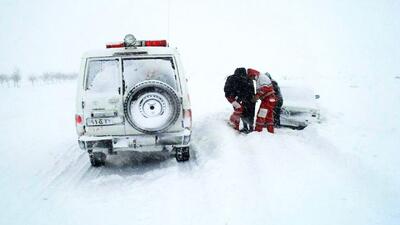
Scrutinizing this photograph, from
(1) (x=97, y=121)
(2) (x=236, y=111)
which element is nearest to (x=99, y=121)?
(1) (x=97, y=121)

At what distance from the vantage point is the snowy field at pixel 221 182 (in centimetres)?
466

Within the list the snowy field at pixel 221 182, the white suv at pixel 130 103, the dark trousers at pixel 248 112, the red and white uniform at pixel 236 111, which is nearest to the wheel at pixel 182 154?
the snowy field at pixel 221 182

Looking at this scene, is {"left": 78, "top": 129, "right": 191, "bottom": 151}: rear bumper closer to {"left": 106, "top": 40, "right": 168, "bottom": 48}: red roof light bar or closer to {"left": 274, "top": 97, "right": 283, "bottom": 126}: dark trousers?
{"left": 106, "top": 40, "right": 168, "bottom": 48}: red roof light bar

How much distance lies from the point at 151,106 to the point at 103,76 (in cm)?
118

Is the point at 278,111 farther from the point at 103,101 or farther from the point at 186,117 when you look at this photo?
the point at 103,101

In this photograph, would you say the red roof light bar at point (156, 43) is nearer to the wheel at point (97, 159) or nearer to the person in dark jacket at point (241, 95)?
the wheel at point (97, 159)

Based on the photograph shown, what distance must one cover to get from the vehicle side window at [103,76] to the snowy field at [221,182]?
5.18 ft

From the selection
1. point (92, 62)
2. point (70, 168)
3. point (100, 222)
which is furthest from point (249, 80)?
point (100, 222)

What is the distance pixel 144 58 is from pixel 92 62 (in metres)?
0.92

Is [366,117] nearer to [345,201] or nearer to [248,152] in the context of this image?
[248,152]

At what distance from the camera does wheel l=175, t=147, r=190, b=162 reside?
6637 mm

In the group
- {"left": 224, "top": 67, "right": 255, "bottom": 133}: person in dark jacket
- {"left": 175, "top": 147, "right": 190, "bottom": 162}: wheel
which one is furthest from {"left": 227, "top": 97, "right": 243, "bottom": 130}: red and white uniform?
{"left": 175, "top": 147, "right": 190, "bottom": 162}: wheel

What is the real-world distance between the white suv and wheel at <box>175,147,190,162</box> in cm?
Answer: 23

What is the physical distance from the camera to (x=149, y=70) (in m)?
6.34
